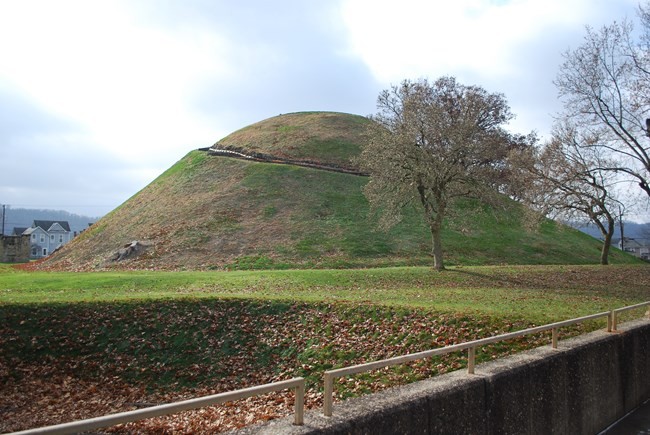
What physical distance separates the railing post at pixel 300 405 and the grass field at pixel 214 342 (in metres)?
4.88

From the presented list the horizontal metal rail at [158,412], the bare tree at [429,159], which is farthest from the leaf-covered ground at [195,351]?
the bare tree at [429,159]

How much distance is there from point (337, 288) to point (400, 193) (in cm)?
848

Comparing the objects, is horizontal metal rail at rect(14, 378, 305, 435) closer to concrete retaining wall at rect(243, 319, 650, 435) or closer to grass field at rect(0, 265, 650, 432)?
concrete retaining wall at rect(243, 319, 650, 435)

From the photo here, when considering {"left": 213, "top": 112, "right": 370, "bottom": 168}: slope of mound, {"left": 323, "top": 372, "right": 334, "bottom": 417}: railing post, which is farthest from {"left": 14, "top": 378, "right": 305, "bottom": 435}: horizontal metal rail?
{"left": 213, "top": 112, "right": 370, "bottom": 168}: slope of mound

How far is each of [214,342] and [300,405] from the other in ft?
33.3

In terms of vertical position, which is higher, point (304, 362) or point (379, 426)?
point (379, 426)

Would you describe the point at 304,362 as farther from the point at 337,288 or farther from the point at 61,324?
the point at 337,288

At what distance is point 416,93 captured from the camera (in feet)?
95.9

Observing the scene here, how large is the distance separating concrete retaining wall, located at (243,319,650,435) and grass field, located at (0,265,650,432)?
1.55m

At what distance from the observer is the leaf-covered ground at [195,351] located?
10.2m

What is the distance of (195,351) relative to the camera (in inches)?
529

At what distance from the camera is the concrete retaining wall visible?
4930 millimetres

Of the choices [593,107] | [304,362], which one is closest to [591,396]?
[304,362]

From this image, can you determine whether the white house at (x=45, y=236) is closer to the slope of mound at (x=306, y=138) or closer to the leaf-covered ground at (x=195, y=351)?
the slope of mound at (x=306, y=138)
